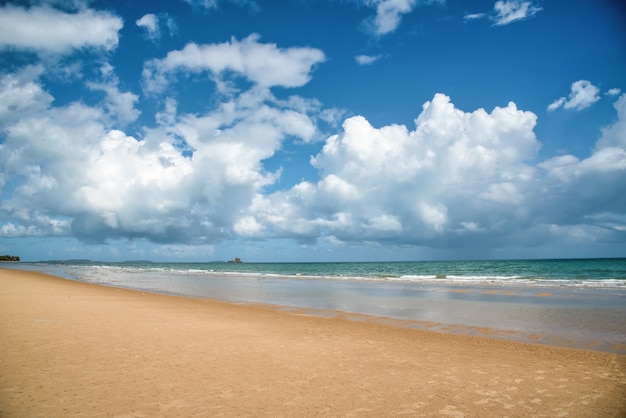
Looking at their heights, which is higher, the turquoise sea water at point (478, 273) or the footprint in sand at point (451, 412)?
the footprint in sand at point (451, 412)

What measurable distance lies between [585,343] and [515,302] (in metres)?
11.7

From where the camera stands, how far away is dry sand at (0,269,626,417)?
5.81 m

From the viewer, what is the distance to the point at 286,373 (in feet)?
24.7

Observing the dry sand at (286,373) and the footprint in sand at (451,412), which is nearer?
the footprint in sand at (451,412)

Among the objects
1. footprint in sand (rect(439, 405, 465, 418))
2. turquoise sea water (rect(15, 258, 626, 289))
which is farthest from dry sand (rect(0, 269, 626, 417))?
turquoise sea water (rect(15, 258, 626, 289))

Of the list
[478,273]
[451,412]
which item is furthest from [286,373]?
[478,273]

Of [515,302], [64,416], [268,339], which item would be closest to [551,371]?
[268,339]

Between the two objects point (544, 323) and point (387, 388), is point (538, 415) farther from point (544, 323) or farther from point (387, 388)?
point (544, 323)

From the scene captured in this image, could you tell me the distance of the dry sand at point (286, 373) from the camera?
5809 millimetres

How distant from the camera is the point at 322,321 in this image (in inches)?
575

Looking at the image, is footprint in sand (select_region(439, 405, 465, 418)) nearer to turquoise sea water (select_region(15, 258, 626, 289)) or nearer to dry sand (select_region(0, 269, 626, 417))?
dry sand (select_region(0, 269, 626, 417))

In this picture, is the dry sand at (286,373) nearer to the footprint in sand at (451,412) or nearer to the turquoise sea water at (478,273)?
the footprint in sand at (451,412)

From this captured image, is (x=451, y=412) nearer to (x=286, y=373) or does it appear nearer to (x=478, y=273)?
(x=286, y=373)

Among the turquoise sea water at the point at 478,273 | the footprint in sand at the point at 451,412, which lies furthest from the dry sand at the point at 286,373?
the turquoise sea water at the point at 478,273
